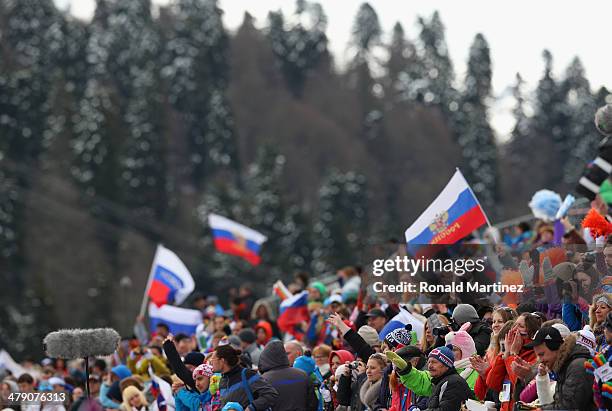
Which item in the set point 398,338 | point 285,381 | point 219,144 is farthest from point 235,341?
point 219,144

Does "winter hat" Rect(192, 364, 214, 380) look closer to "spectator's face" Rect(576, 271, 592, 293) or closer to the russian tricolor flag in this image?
"spectator's face" Rect(576, 271, 592, 293)

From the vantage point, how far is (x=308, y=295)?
21.4 m

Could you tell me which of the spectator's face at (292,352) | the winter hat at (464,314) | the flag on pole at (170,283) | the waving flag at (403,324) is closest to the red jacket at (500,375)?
the winter hat at (464,314)

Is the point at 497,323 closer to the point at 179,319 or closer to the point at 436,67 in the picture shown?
the point at 179,319

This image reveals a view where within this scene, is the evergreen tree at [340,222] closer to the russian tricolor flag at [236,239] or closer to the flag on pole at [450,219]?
the russian tricolor flag at [236,239]

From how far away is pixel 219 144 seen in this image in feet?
364

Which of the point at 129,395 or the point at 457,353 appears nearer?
the point at 457,353

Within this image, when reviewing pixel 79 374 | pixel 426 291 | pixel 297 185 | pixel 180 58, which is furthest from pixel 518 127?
pixel 426 291

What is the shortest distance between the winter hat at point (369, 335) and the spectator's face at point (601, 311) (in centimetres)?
325

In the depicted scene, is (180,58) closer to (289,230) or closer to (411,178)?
(411,178)

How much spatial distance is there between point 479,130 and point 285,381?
93.0 m

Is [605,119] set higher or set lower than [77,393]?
higher

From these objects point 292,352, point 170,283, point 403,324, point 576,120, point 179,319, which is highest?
point 576,120

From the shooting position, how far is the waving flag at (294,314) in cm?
2130
